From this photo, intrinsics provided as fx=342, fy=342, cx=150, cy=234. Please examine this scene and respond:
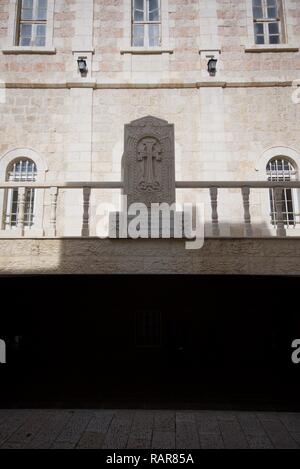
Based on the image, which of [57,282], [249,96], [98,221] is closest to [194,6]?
[249,96]

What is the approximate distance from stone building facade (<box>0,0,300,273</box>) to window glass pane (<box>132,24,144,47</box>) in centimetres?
3

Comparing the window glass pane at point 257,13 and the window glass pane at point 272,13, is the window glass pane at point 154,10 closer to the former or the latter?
the window glass pane at point 257,13

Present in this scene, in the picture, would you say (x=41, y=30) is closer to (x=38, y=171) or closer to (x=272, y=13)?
(x=38, y=171)

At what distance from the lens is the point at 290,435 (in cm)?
392

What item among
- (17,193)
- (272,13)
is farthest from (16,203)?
(272,13)

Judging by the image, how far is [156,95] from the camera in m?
8.30

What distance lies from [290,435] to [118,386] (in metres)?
2.72

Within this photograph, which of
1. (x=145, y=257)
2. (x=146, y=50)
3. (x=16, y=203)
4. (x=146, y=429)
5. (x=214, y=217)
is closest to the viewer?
(x=146, y=429)

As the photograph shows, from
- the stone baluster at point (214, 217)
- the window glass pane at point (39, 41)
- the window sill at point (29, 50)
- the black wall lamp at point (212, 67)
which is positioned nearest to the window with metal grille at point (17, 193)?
the window sill at point (29, 50)

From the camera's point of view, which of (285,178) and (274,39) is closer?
(285,178)

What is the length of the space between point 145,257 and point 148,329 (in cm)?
281

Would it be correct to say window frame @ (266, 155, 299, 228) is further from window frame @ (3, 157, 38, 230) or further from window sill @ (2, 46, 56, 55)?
window sill @ (2, 46, 56, 55)

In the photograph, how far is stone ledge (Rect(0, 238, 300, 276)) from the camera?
4.41 meters

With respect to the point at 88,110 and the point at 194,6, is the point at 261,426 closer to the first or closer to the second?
the point at 88,110
